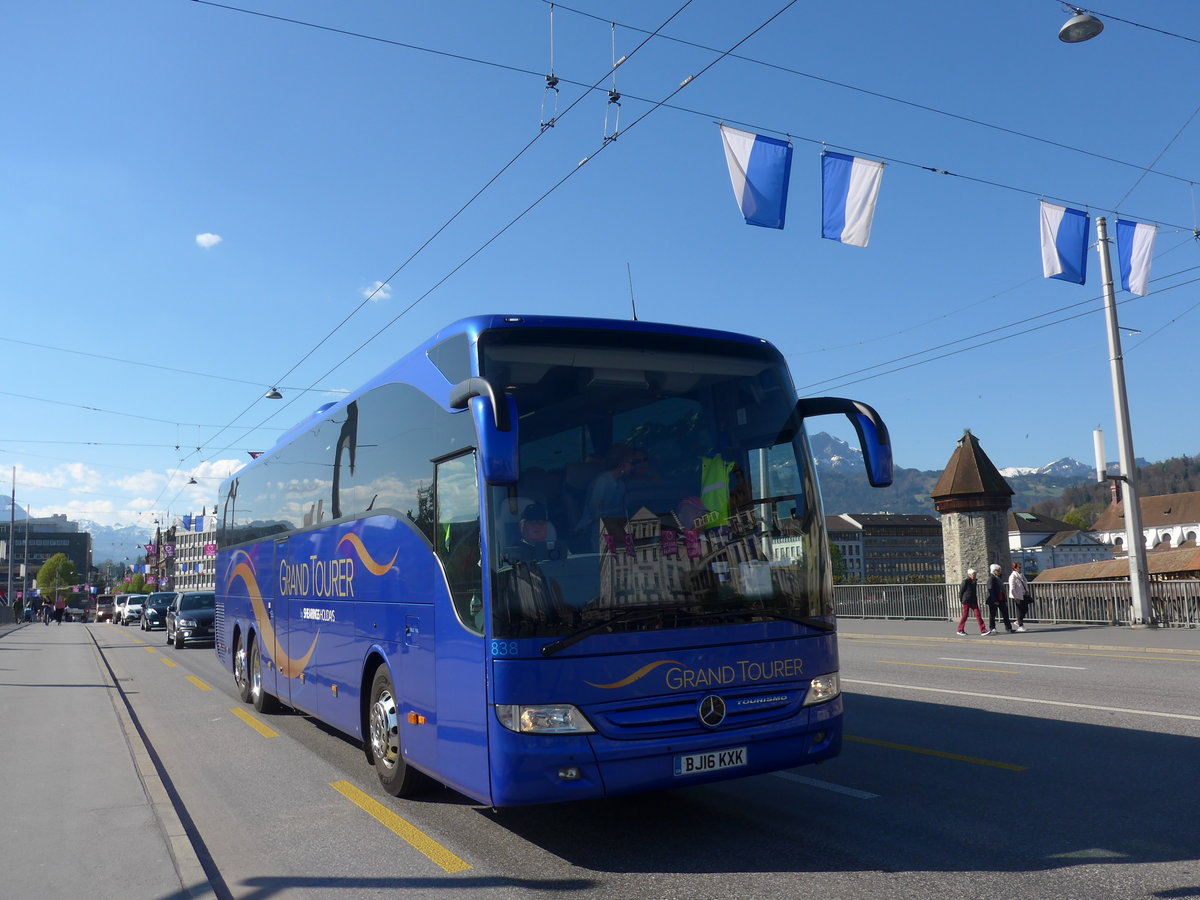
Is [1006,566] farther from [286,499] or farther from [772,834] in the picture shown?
[772,834]

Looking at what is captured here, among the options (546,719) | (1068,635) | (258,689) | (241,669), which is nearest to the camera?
(546,719)

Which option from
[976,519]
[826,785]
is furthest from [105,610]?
[826,785]

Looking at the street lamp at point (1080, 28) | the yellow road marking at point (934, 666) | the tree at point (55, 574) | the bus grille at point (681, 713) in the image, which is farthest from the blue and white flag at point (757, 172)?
the tree at point (55, 574)

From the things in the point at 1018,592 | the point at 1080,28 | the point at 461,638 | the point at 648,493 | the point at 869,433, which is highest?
the point at 1080,28

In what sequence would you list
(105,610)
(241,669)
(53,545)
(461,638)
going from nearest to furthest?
(461,638), (241,669), (105,610), (53,545)

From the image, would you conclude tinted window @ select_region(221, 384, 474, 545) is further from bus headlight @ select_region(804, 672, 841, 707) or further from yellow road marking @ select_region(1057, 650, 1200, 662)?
yellow road marking @ select_region(1057, 650, 1200, 662)

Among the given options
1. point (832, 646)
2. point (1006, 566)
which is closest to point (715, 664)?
point (832, 646)

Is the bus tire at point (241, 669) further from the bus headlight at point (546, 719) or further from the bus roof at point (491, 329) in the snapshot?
the bus headlight at point (546, 719)

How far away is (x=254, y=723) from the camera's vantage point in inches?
452

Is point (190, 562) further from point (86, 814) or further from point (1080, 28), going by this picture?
point (86, 814)

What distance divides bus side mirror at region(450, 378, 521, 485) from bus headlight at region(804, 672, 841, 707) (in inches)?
96.3

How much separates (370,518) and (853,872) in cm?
449

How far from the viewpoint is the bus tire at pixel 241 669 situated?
1334 cm

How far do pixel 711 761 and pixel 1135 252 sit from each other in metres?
19.5
